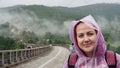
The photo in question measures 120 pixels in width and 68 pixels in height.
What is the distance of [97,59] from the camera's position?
3.27 metres

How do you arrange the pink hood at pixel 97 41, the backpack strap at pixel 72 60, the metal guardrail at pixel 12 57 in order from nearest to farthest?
the pink hood at pixel 97 41
the backpack strap at pixel 72 60
the metal guardrail at pixel 12 57

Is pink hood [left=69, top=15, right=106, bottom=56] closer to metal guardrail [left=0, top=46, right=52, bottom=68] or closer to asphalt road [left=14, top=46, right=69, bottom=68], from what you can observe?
metal guardrail [left=0, top=46, right=52, bottom=68]

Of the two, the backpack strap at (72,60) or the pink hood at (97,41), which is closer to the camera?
the pink hood at (97,41)

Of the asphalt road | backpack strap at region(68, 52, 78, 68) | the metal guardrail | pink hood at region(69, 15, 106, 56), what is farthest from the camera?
the asphalt road

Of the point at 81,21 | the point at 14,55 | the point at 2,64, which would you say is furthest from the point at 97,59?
the point at 14,55

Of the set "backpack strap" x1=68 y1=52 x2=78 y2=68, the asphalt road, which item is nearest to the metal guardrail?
the asphalt road

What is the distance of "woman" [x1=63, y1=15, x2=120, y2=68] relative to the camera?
3209 millimetres

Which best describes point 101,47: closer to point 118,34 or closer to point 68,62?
point 68,62

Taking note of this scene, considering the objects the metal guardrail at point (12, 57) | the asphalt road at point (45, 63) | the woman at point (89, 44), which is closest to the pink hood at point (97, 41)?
the woman at point (89, 44)

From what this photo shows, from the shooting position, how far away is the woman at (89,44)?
10.5 feet

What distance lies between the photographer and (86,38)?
3.20 metres

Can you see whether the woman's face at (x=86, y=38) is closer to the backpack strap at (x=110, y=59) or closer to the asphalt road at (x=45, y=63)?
the backpack strap at (x=110, y=59)

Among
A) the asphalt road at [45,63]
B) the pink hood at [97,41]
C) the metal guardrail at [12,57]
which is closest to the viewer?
the pink hood at [97,41]

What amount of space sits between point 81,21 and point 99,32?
0.16 metres
